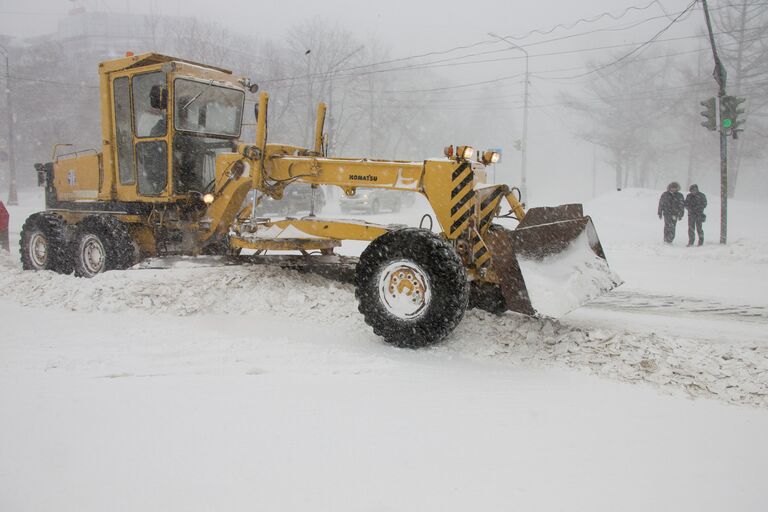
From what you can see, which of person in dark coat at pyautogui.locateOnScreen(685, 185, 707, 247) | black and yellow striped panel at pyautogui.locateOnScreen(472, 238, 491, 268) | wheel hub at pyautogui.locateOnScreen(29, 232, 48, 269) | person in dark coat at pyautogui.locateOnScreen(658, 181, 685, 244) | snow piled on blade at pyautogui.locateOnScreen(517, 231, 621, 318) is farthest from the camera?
person in dark coat at pyautogui.locateOnScreen(658, 181, 685, 244)

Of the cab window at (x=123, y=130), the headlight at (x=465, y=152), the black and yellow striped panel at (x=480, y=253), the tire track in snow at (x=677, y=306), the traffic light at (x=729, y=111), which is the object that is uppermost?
the traffic light at (x=729, y=111)

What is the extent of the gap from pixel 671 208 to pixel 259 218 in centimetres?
1169

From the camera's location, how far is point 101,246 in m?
7.40

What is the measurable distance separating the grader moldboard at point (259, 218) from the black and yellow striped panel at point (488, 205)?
0.02m

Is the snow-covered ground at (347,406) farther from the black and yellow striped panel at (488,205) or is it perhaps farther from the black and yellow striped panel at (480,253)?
the black and yellow striped panel at (488,205)

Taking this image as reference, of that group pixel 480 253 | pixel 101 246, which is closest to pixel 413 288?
pixel 480 253

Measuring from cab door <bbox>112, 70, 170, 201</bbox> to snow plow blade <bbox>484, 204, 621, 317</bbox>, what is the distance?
4831 mm

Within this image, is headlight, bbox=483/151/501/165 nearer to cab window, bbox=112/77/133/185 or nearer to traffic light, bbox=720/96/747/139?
cab window, bbox=112/77/133/185

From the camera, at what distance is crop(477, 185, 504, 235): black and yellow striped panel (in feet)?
17.3

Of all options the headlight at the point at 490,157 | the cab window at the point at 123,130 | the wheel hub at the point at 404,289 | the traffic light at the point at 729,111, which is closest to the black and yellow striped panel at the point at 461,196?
the headlight at the point at 490,157

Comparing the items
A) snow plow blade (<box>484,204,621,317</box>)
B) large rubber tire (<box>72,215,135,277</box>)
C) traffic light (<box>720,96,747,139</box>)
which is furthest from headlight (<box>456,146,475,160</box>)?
traffic light (<box>720,96,747,139</box>)

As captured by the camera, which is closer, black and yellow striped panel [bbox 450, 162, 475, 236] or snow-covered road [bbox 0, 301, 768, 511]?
snow-covered road [bbox 0, 301, 768, 511]

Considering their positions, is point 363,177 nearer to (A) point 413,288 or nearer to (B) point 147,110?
(A) point 413,288

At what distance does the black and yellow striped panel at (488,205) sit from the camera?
17.3ft
